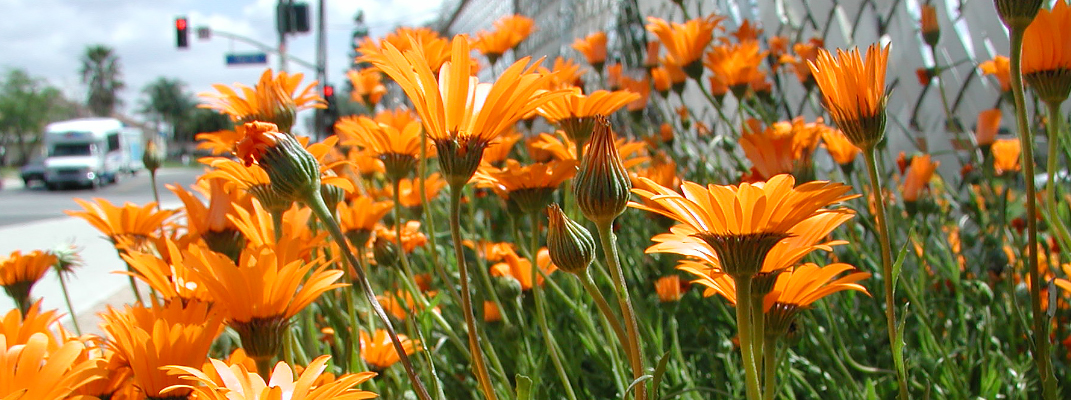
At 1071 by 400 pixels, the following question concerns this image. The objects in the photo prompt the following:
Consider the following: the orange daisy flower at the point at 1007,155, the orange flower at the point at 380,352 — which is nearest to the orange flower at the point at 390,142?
the orange flower at the point at 380,352

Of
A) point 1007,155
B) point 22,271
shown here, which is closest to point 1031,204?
point 1007,155

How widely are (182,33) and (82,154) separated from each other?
8344 mm

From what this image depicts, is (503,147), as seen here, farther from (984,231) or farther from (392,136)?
(984,231)

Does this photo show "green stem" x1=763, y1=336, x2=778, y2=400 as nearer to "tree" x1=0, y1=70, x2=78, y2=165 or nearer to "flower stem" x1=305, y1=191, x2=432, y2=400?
"flower stem" x1=305, y1=191, x2=432, y2=400

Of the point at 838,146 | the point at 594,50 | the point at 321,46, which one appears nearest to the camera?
the point at 838,146

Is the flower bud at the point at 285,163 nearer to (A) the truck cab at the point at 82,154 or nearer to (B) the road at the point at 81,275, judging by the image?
(B) the road at the point at 81,275

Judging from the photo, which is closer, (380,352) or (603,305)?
(603,305)

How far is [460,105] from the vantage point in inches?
24.9

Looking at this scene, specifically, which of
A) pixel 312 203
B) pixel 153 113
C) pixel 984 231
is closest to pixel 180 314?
pixel 312 203

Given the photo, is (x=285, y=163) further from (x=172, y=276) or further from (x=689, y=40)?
(x=689, y=40)

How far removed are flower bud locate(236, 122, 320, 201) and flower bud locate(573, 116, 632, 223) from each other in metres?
0.21

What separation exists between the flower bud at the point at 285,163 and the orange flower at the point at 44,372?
0.19 metres

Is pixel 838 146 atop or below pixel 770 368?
atop

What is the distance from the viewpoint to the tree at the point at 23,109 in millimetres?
35562
